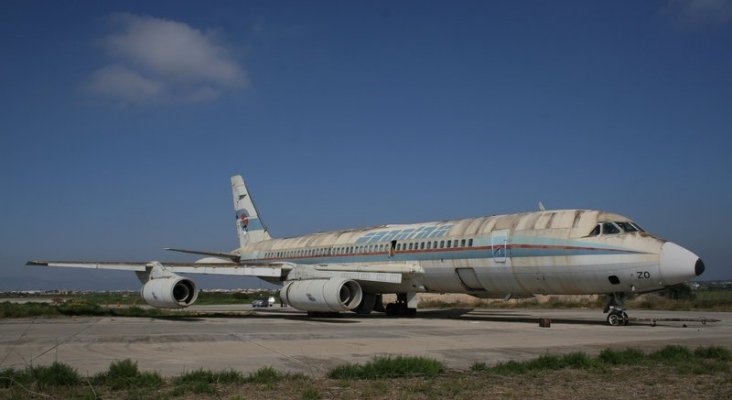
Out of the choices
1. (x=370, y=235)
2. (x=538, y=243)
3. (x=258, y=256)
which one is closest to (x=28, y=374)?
(x=538, y=243)

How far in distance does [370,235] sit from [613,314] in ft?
38.1

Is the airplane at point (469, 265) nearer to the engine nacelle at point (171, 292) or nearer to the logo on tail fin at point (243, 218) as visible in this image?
the engine nacelle at point (171, 292)

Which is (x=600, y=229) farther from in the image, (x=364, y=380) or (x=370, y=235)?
(x=364, y=380)

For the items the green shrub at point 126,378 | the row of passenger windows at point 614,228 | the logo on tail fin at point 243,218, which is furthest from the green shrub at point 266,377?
the logo on tail fin at point 243,218

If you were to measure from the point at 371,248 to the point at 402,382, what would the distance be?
19.0 metres

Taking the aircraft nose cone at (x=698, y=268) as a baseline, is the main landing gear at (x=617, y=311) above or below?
below

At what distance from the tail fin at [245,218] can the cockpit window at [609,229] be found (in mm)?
23300

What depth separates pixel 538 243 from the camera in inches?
809

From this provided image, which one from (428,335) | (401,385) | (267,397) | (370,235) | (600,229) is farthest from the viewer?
(370,235)

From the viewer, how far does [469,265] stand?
22562mm

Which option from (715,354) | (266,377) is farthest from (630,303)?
(266,377)

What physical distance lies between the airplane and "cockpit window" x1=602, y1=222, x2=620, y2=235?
1.2 inches

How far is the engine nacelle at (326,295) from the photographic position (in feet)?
75.2

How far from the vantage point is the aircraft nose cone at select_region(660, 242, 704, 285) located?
1764cm
